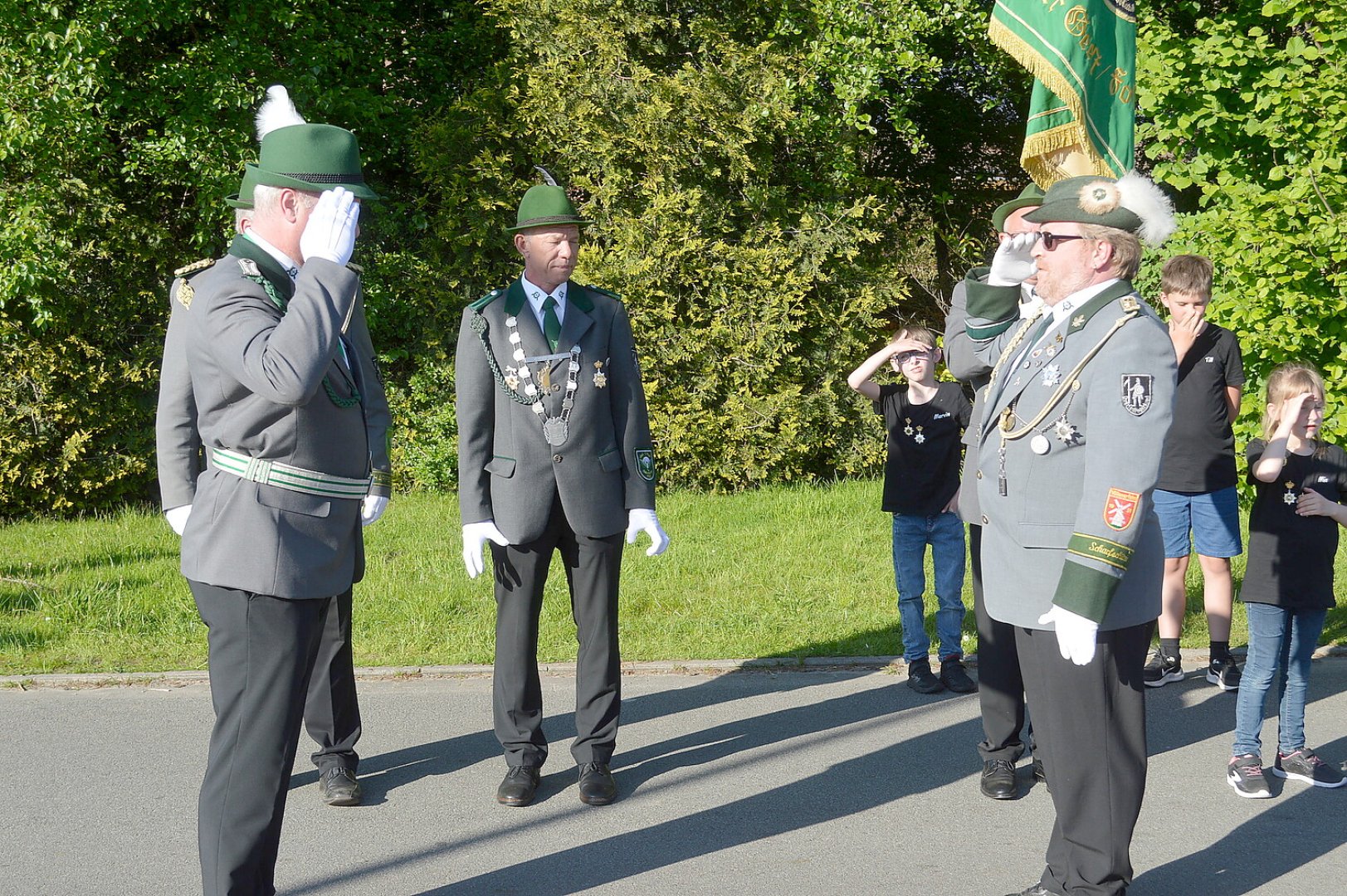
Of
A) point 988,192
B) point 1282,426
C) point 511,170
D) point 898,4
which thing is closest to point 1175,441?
point 1282,426

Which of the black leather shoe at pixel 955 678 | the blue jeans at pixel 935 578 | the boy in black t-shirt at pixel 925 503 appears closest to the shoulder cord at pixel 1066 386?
the boy in black t-shirt at pixel 925 503

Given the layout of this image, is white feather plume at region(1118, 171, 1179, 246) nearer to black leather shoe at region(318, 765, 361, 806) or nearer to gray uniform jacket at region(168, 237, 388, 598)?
gray uniform jacket at region(168, 237, 388, 598)

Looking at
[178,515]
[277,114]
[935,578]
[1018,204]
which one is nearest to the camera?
[277,114]

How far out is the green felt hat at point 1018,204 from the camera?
14.1ft

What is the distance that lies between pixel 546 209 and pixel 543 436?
A: 2.67ft

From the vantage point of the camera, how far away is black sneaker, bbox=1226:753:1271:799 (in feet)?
14.9

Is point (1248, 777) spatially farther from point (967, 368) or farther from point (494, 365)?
point (494, 365)

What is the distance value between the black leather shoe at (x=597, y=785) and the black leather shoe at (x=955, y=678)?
6.21 feet

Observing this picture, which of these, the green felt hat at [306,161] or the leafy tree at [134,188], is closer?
the green felt hat at [306,161]

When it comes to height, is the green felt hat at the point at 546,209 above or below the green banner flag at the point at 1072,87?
below

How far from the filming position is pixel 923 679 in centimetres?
584

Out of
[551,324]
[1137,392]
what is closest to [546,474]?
[551,324]

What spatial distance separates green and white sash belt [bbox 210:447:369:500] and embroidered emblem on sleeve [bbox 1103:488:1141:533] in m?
1.98

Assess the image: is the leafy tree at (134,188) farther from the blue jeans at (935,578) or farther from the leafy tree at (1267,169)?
the blue jeans at (935,578)
